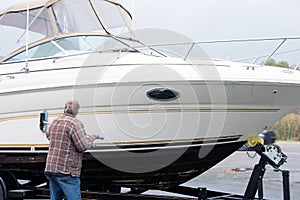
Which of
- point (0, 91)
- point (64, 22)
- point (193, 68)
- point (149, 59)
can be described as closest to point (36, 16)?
point (64, 22)

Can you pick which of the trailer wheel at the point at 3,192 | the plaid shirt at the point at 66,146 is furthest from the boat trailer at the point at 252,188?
the plaid shirt at the point at 66,146

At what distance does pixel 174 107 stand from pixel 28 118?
1.62 m

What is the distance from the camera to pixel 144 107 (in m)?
4.59

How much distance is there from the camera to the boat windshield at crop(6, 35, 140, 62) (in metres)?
5.47

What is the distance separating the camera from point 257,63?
5.10 m

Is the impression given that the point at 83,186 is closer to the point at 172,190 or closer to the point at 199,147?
the point at 172,190

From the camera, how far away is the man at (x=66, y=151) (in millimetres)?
4086

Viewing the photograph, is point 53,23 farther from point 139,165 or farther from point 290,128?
point 290,128

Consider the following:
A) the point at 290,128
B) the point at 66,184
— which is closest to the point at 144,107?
the point at 66,184

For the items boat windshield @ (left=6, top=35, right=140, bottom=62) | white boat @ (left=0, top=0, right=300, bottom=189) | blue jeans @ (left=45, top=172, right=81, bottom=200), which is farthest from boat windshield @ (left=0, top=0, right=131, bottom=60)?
blue jeans @ (left=45, top=172, right=81, bottom=200)

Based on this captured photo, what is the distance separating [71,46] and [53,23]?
0.50 m

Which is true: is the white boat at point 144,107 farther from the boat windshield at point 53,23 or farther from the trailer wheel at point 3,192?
the boat windshield at point 53,23

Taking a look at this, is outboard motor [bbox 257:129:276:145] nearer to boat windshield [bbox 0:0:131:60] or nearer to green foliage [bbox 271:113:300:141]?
boat windshield [bbox 0:0:131:60]

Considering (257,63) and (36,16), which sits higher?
(36,16)
